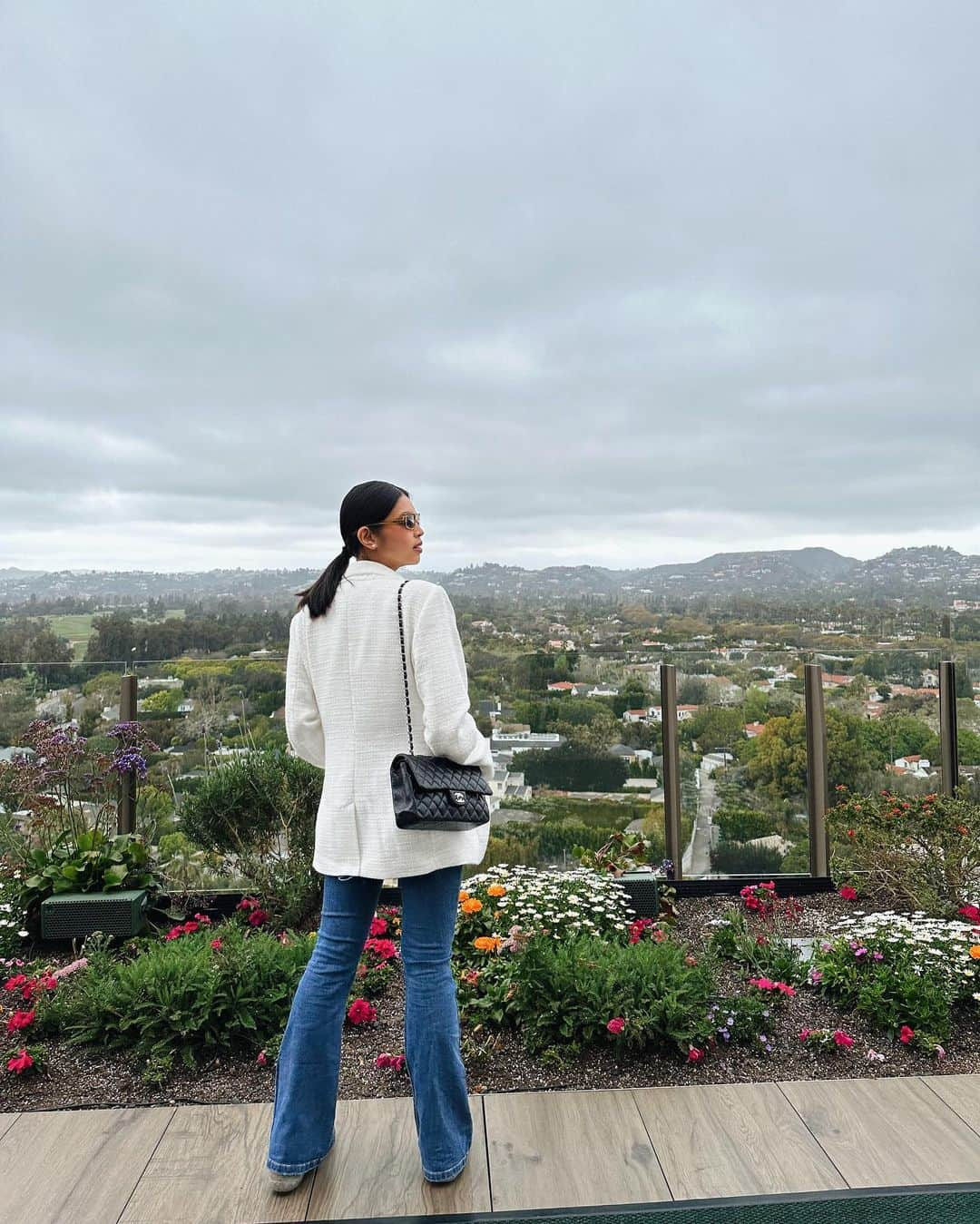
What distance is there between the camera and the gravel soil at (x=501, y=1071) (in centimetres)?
225

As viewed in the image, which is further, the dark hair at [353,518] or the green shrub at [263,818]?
the green shrub at [263,818]

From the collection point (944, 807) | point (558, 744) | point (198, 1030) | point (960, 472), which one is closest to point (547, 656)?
point (558, 744)

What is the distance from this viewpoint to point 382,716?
1.76m

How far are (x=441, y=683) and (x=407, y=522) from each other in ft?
1.39

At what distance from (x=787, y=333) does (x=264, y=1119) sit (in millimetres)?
7177

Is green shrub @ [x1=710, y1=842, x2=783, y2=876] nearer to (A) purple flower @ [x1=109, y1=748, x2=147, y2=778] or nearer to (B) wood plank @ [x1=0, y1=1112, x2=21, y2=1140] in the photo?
(A) purple flower @ [x1=109, y1=748, x2=147, y2=778]

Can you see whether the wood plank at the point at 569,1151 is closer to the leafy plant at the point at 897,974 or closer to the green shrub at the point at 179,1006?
the green shrub at the point at 179,1006

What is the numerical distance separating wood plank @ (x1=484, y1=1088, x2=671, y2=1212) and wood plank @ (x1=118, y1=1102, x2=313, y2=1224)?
47 centimetres

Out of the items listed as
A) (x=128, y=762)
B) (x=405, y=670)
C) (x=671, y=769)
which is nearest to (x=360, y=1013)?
(x=405, y=670)

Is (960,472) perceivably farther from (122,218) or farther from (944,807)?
(122,218)

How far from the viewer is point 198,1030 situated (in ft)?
7.95

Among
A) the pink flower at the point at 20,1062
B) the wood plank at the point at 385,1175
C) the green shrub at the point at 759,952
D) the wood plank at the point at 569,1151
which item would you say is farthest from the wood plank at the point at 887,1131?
the pink flower at the point at 20,1062

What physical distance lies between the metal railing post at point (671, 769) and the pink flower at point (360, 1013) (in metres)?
1.95

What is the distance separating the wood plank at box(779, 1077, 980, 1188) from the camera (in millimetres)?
1841
